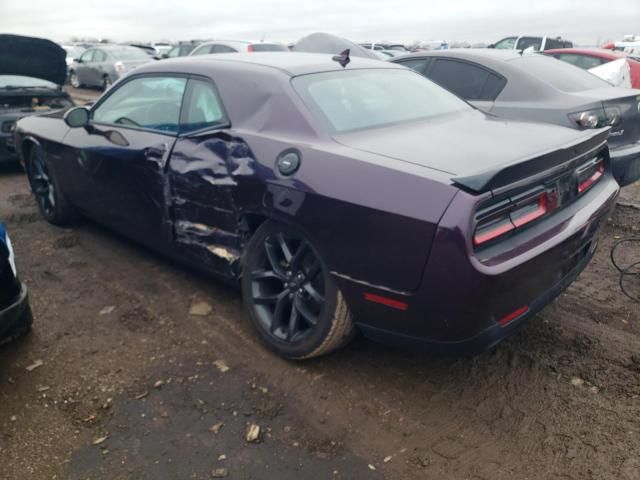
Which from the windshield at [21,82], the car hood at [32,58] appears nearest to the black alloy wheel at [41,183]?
the windshield at [21,82]

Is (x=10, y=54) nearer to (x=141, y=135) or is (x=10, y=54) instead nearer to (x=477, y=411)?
(x=141, y=135)

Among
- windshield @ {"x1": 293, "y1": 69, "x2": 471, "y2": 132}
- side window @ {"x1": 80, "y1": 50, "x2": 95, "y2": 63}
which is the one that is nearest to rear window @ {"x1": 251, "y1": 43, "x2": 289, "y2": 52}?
side window @ {"x1": 80, "y1": 50, "x2": 95, "y2": 63}

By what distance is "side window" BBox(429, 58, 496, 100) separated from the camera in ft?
18.1

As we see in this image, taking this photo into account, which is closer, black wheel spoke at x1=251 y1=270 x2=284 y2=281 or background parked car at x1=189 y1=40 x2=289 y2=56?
black wheel spoke at x1=251 y1=270 x2=284 y2=281

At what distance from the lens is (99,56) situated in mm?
17578

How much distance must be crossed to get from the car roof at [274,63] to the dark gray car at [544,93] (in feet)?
6.31

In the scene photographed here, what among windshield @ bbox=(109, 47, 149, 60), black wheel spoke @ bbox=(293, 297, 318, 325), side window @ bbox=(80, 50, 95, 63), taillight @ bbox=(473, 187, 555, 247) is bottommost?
side window @ bbox=(80, 50, 95, 63)

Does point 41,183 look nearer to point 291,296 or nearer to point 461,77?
point 291,296

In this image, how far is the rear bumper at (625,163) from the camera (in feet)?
15.6

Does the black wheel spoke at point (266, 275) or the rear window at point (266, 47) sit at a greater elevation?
the black wheel spoke at point (266, 275)

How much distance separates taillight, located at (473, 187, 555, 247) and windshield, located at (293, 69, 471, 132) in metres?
0.93

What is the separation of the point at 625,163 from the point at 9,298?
4.75 meters

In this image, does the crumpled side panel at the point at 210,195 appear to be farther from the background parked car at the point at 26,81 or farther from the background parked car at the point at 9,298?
the background parked car at the point at 26,81

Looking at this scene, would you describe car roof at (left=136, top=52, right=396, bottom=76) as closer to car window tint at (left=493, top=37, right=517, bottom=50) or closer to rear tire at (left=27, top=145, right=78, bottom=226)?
rear tire at (left=27, top=145, right=78, bottom=226)
